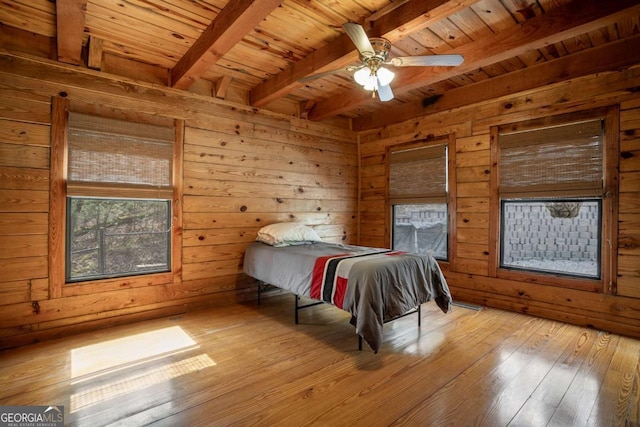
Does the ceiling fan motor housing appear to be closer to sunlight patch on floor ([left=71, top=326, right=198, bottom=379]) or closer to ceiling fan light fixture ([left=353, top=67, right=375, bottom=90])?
ceiling fan light fixture ([left=353, top=67, right=375, bottom=90])

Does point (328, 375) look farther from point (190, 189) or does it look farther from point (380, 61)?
point (190, 189)

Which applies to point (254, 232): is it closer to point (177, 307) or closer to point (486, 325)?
point (177, 307)

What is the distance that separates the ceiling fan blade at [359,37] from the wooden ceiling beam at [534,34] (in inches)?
48.5

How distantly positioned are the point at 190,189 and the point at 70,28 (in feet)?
5.38

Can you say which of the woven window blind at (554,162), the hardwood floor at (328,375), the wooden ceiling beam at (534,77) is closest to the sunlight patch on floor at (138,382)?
the hardwood floor at (328,375)

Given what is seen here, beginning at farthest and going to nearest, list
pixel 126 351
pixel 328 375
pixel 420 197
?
pixel 420 197 < pixel 126 351 < pixel 328 375

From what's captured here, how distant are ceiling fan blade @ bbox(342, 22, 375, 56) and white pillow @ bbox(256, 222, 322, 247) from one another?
2094mm

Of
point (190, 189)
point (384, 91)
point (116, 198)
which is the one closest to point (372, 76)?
point (384, 91)

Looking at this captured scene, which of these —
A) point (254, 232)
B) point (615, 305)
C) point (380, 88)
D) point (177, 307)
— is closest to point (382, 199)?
point (254, 232)

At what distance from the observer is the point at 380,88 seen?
2533mm

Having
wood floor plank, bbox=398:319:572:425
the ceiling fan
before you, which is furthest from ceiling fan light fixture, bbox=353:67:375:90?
wood floor plank, bbox=398:319:572:425

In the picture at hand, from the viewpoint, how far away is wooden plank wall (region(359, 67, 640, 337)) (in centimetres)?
280

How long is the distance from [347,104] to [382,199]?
5.08 ft

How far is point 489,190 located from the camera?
3.65 metres
